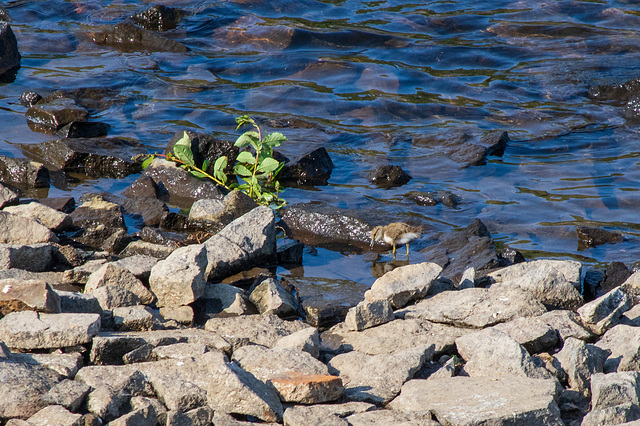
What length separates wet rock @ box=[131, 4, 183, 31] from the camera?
13539 mm

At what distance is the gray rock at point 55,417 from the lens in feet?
8.73

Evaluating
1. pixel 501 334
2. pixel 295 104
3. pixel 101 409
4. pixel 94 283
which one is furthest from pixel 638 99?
pixel 101 409

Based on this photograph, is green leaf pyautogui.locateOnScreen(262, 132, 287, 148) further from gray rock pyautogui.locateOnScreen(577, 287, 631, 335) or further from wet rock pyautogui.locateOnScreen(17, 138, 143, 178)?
gray rock pyautogui.locateOnScreen(577, 287, 631, 335)

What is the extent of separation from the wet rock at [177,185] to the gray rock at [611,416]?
4.18 metres

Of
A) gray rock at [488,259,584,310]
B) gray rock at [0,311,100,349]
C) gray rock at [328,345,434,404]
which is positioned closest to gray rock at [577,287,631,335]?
gray rock at [488,259,584,310]

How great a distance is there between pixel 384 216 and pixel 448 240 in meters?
0.73

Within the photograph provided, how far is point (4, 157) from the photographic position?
6660 mm

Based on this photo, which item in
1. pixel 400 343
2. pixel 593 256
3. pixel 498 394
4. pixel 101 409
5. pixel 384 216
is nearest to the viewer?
pixel 101 409

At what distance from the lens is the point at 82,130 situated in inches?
321

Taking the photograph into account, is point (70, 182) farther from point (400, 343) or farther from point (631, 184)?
point (631, 184)

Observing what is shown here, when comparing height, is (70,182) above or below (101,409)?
below

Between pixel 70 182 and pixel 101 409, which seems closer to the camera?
pixel 101 409

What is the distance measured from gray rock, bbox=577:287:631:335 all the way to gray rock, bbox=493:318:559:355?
0.30 meters

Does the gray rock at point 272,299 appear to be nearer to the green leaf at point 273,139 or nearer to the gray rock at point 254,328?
the gray rock at point 254,328
